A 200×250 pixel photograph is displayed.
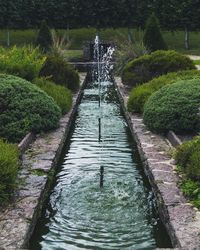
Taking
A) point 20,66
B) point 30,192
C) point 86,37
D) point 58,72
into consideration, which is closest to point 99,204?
point 30,192

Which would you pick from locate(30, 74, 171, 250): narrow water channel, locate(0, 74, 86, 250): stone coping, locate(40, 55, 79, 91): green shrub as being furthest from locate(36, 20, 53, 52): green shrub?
locate(0, 74, 86, 250): stone coping

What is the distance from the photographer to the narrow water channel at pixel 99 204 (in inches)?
198

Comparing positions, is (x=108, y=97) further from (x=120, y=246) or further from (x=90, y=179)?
(x=120, y=246)

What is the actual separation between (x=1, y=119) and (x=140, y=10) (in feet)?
92.3

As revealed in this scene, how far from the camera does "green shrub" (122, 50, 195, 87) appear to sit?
15.1 metres

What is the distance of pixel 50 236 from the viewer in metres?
5.16

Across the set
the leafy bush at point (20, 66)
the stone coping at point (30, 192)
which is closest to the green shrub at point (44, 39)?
the leafy bush at point (20, 66)

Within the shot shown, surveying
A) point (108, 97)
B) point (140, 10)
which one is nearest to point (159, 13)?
point (140, 10)

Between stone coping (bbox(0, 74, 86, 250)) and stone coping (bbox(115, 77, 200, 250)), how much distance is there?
4.39 ft

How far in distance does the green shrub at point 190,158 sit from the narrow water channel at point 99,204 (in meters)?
0.57

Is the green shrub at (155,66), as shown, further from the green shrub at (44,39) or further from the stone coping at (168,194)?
the green shrub at (44,39)

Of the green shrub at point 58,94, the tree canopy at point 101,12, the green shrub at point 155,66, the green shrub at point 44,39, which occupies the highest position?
the tree canopy at point 101,12

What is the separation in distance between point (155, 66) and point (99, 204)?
9897 mm

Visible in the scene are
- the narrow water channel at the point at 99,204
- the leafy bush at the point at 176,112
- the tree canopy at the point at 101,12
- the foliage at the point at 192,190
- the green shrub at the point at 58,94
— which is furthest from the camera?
the tree canopy at the point at 101,12
